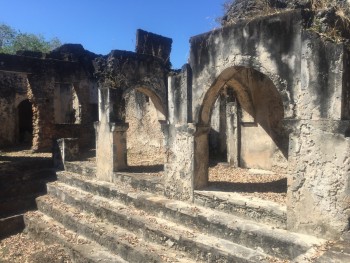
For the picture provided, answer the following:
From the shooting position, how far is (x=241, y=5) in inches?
402

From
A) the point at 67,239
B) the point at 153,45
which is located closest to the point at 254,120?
the point at 153,45

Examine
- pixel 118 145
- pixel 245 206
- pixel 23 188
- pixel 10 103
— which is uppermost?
pixel 10 103

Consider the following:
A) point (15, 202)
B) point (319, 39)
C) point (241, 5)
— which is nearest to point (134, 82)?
point (241, 5)

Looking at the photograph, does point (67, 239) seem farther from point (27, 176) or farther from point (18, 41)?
point (18, 41)

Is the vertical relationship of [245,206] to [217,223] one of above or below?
above

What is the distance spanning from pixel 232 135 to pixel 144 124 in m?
4.77

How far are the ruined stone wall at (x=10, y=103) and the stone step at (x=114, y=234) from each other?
1083 centimetres

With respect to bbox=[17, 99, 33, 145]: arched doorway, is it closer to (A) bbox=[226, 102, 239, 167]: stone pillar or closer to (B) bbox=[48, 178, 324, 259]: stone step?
(B) bbox=[48, 178, 324, 259]: stone step

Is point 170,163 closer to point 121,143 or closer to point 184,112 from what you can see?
point 184,112

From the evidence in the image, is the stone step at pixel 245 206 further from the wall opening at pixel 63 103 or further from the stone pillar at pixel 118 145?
the wall opening at pixel 63 103

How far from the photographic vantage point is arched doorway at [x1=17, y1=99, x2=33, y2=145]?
19031 mm

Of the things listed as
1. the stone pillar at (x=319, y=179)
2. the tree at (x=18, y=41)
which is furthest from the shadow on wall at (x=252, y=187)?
the tree at (x=18, y=41)

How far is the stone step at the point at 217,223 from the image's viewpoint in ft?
15.3

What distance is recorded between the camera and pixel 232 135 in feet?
34.8
